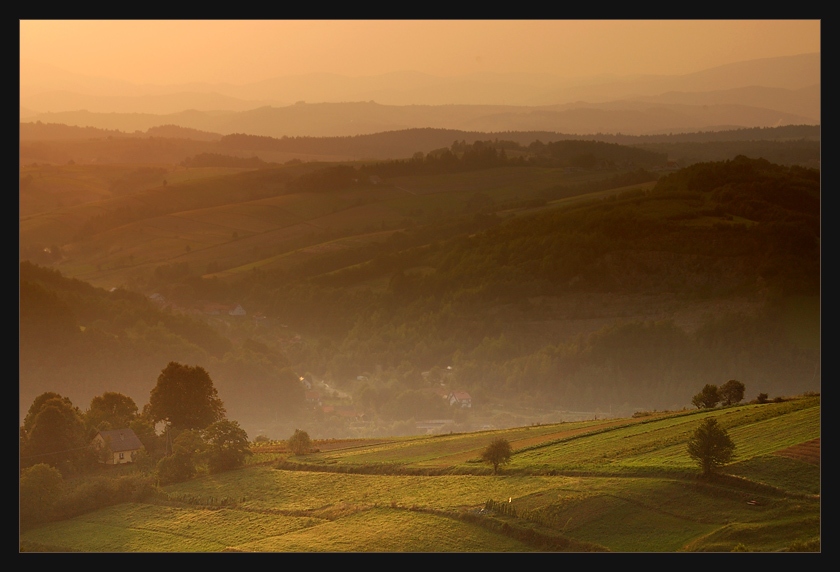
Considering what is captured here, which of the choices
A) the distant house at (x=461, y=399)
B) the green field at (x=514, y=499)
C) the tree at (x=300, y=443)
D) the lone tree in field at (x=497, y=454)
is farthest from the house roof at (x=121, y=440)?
the lone tree in field at (x=497, y=454)

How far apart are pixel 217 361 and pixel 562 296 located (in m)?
7.60

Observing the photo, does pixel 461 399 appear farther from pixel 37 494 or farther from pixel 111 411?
pixel 37 494

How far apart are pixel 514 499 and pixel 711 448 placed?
3521 millimetres

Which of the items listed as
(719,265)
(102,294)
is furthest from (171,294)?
(719,265)

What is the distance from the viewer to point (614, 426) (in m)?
18.6

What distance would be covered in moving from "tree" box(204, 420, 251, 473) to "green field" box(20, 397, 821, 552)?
281 millimetres

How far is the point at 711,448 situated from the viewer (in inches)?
649

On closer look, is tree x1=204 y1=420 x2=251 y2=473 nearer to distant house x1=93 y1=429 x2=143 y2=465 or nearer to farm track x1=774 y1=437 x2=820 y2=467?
distant house x1=93 y1=429 x2=143 y2=465

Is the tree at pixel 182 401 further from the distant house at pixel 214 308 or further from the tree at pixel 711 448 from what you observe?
the tree at pixel 711 448

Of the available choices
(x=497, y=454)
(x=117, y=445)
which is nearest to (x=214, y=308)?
(x=117, y=445)

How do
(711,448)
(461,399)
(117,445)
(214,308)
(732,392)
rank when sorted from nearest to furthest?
(711,448), (117,445), (732,392), (461,399), (214,308)

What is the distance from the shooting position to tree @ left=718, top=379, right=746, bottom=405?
18828mm

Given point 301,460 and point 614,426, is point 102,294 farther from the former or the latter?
point 614,426

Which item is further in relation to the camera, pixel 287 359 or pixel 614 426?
pixel 287 359
